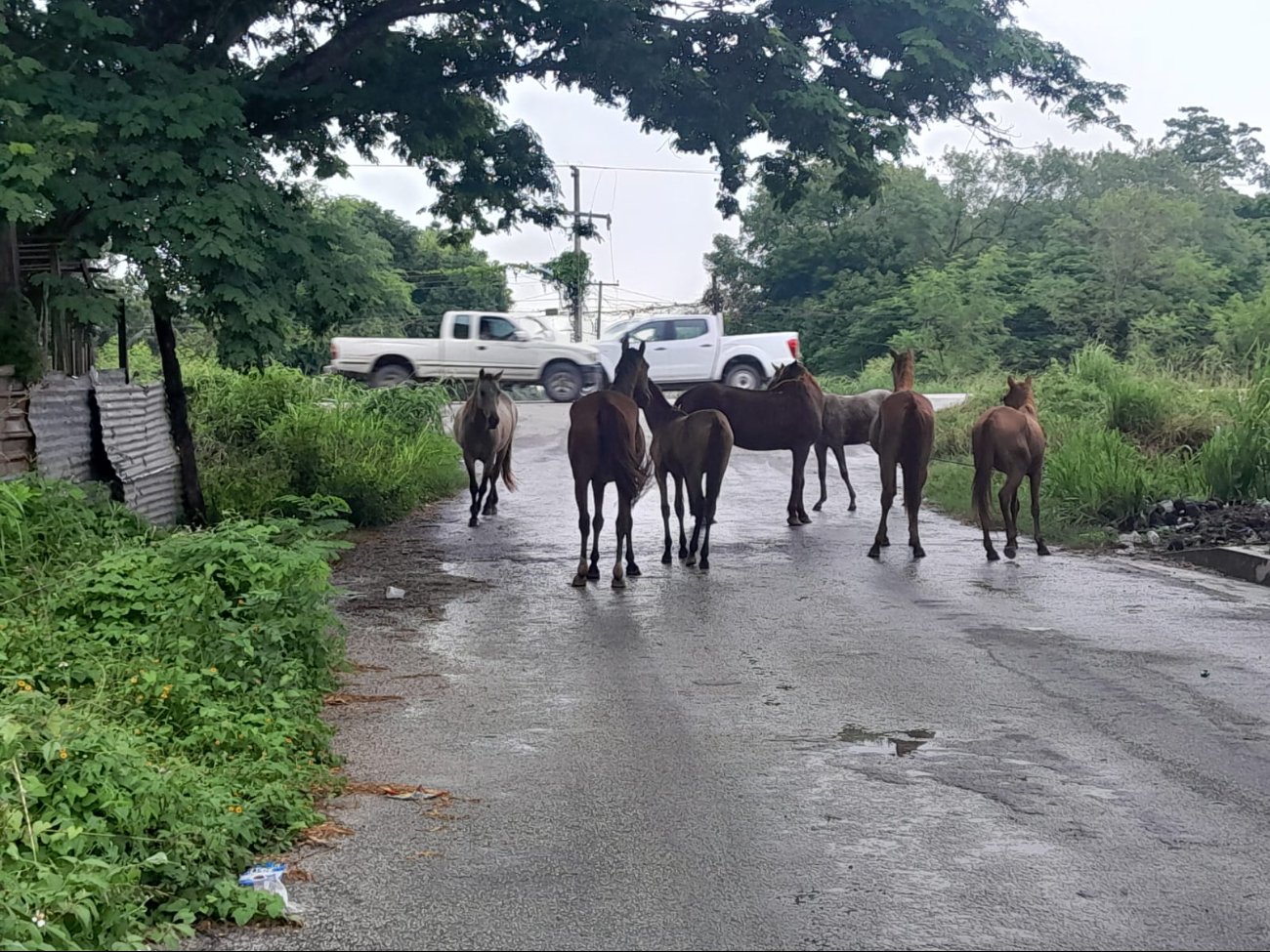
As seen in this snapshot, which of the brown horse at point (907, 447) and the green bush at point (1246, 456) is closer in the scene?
the brown horse at point (907, 447)

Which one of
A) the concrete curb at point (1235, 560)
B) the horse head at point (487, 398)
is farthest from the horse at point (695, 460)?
the concrete curb at point (1235, 560)

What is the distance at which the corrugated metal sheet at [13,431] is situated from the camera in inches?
420

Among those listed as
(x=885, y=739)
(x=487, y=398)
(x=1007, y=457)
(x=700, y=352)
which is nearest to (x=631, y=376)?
(x=487, y=398)

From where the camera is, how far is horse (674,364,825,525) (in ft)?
51.0

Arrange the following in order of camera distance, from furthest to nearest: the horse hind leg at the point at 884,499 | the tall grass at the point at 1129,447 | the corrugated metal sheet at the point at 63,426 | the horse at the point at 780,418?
the horse at the point at 780,418
the tall grass at the point at 1129,447
the horse hind leg at the point at 884,499
the corrugated metal sheet at the point at 63,426

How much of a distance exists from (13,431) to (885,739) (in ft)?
24.8

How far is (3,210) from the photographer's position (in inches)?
369

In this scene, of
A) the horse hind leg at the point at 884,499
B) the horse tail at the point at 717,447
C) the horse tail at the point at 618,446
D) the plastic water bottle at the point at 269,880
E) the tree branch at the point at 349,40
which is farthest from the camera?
the tree branch at the point at 349,40

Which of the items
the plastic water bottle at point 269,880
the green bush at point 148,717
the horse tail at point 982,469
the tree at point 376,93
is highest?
the tree at point 376,93

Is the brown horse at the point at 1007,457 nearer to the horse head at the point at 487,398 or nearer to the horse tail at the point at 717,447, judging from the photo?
the horse tail at the point at 717,447

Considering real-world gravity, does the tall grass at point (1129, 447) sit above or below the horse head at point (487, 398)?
below

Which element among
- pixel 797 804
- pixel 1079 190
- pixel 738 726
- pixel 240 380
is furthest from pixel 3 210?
pixel 1079 190

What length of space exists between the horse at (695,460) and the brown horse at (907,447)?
1.64m

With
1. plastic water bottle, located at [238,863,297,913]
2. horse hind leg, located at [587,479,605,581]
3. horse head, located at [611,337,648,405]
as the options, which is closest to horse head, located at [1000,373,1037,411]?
horse head, located at [611,337,648,405]
